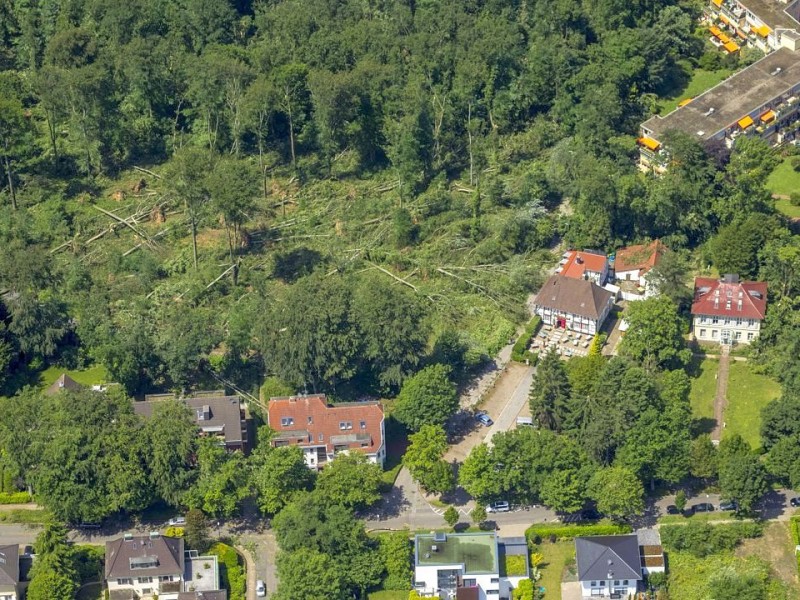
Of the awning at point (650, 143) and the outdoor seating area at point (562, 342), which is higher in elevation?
the awning at point (650, 143)

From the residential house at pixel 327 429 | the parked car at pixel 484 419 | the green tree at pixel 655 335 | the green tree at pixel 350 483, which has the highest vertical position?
the green tree at pixel 655 335

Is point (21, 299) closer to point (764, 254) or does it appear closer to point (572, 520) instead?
point (572, 520)

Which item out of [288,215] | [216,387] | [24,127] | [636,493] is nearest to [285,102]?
[288,215]

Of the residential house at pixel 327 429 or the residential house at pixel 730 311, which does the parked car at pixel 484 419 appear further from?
the residential house at pixel 730 311

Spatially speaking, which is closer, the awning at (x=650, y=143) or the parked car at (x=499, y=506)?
the parked car at (x=499, y=506)

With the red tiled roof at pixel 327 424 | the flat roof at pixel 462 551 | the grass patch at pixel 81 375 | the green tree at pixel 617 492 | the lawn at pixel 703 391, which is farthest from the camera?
the grass patch at pixel 81 375

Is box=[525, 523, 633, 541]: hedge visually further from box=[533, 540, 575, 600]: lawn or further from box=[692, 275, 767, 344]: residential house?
box=[692, 275, 767, 344]: residential house

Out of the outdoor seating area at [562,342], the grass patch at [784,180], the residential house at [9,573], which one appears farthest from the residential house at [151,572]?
the grass patch at [784,180]
